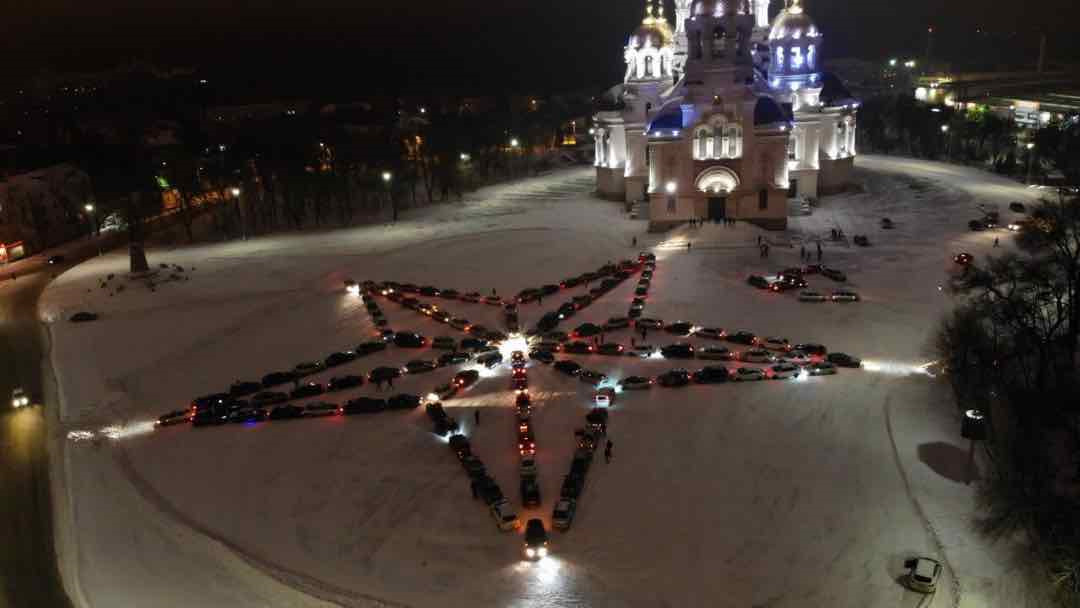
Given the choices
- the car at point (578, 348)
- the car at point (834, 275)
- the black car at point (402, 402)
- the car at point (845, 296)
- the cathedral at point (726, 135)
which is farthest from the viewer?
the cathedral at point (726, 135)

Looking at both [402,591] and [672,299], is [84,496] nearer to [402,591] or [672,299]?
[402,591]

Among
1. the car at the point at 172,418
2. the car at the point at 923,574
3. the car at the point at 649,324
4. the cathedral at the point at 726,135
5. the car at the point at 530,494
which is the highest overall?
the cathedral at the point at 726,135

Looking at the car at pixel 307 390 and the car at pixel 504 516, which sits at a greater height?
the car at pixel 307 390

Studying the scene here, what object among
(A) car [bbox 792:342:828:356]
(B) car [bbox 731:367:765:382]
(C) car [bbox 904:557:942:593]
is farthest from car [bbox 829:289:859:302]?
(C) car [bbox 904:557:942:593]

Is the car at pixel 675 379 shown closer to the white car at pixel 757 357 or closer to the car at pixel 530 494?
the white car at pixel 757 357

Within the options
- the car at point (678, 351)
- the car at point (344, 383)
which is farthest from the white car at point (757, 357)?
the car at point (344, 383)

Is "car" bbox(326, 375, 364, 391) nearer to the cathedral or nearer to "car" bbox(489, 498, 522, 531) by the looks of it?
"car" bbox(489, 498, 522, 531)

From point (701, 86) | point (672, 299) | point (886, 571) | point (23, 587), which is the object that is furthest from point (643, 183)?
point (23, 587)

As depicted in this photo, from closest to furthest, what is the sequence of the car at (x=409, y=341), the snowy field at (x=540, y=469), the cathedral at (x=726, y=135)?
the snowy field at (x=540, y=469)
the car at (x=409, y=341)
the cathedral at (x=726, y=135)
